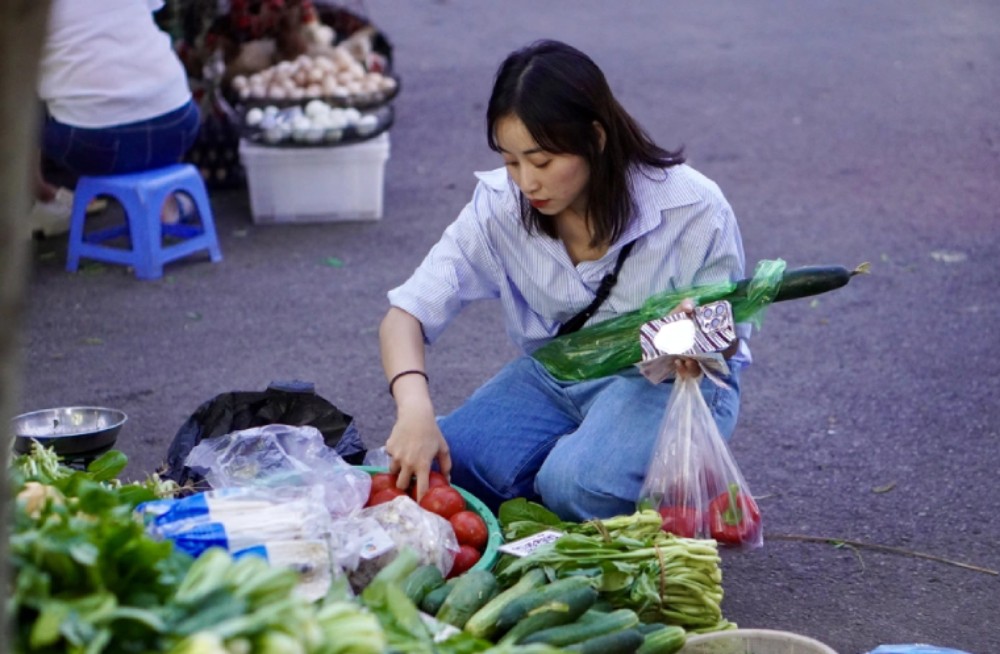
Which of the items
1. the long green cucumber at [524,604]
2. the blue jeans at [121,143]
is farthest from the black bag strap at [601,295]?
the blue jeans at [121,143]

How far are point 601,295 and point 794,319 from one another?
2445 mm

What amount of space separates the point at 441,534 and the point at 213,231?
3.81 metres

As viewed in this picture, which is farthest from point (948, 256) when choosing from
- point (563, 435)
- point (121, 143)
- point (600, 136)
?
point (121, 143)

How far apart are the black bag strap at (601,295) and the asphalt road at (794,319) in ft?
2.70

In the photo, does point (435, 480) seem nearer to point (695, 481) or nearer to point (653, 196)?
point (695, 481)

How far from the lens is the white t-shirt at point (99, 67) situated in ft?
19.2

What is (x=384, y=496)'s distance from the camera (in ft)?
10.4

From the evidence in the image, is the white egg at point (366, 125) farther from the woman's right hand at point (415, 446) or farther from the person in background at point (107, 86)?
the woman's right hand at point (415, 446)

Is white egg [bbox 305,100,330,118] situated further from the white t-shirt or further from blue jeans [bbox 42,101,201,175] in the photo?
the white t-shirt

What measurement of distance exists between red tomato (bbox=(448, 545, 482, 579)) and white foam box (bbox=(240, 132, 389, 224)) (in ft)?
13.2

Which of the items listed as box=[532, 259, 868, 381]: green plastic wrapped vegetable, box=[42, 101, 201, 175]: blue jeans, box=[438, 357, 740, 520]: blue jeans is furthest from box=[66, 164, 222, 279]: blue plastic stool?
box=[532, 259, 868, 381]: green plastic wrapped vegetable

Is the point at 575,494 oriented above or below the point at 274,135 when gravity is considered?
above

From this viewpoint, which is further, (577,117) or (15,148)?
(577,117)

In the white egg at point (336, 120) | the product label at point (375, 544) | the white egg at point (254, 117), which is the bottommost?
the white egg at point (254, 117)
